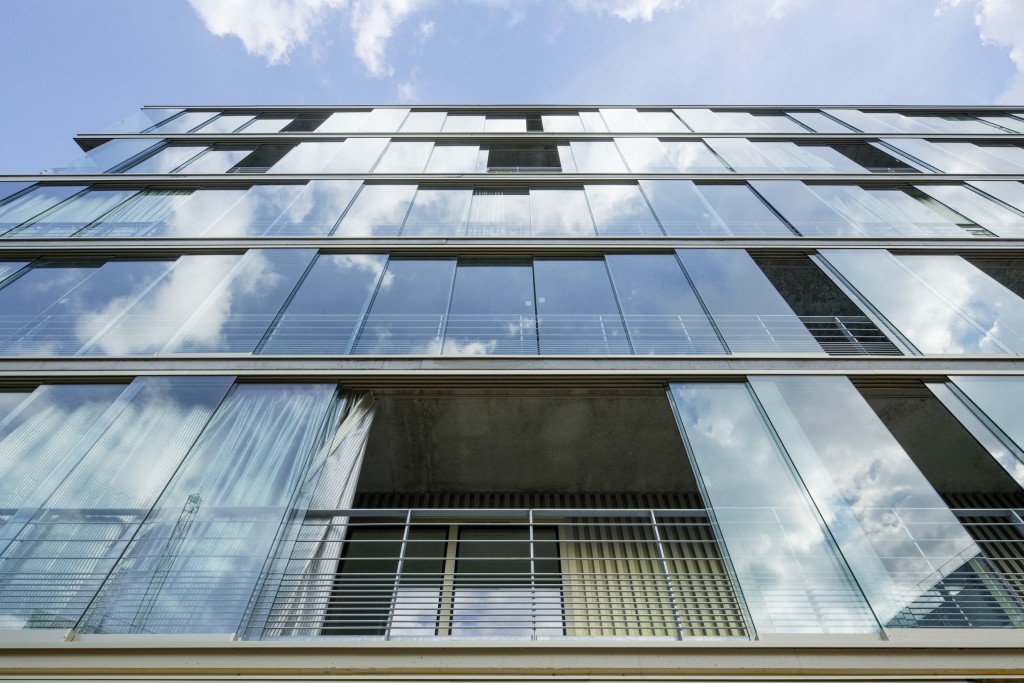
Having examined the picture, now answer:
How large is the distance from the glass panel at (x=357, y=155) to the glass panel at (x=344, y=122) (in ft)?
3.05

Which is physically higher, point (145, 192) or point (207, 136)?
point (207, 136)

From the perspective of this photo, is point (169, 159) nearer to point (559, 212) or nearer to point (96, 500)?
point (559, 212)

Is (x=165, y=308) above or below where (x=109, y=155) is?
below

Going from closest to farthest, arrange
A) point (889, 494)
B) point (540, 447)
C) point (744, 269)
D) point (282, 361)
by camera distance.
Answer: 1. point (889, 494)
2. point (282, 361)
3. point (540, 447)
4. point (744, 269)

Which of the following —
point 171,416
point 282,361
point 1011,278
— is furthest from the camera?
point 1011,278

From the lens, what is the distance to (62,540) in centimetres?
462

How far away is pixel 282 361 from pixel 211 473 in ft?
5.76

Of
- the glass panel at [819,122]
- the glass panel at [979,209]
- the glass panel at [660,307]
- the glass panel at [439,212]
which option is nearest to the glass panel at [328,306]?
the glass panel at [439,212]

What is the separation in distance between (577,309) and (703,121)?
31.0ft

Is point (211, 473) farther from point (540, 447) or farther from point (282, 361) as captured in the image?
point (540, 447)

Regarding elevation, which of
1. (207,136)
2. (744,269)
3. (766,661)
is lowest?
(766,661)

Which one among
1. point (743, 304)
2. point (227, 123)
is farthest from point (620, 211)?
point (227, 123)

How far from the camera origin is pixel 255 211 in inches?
395

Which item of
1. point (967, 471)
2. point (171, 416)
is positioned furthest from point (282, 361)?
point (967, 471)
